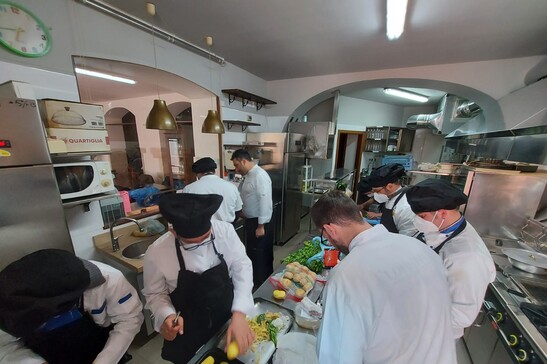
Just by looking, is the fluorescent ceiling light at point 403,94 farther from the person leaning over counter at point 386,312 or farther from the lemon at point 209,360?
the lemon at point 209,360

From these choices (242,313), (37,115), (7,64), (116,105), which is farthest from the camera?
(116,105)

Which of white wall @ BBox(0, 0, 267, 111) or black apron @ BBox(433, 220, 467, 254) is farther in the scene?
white wall @ BBox(0, 0, 267, 111)

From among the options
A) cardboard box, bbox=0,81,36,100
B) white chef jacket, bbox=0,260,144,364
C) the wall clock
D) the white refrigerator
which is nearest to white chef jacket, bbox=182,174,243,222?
the white refrigerator

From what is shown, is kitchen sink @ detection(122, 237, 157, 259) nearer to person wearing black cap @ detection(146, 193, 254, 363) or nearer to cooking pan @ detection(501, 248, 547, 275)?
person wearing black cap @ detection(146, 193, 254, 363)

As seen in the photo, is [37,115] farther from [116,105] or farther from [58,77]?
[116,105]

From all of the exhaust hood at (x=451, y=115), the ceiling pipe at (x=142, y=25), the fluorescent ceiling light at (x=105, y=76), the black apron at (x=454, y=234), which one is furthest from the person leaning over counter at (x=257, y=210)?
the exhaust hood at (x=451, y=115)

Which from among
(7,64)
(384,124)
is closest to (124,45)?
(7,64)

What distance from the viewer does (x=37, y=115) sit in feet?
3.81

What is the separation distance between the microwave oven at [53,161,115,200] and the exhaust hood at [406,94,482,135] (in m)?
5.78

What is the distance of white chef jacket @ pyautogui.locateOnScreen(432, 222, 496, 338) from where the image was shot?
102cm

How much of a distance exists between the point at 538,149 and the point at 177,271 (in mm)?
3626

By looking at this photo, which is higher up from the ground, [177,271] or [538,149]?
[538,149]

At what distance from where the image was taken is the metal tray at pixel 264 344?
3.04 ft

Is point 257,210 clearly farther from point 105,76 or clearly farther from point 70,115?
point 105,76
